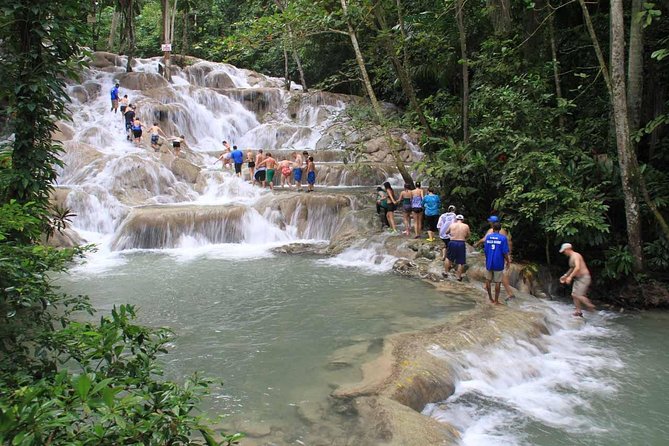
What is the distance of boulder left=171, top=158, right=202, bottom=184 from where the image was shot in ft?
58.4

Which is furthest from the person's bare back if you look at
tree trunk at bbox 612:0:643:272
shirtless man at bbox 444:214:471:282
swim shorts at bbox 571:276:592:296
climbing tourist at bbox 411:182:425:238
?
tree trunk at bbox 612:0:643:272

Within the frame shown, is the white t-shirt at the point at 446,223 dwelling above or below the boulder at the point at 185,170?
below

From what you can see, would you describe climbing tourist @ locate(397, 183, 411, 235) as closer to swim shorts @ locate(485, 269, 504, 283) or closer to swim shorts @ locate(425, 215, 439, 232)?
swim shorts @ locate(425, 215, 439, 232)

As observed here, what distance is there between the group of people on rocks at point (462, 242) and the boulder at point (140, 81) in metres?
16.7

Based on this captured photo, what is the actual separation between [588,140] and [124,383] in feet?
36.9

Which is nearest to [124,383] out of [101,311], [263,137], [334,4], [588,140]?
[101,311]

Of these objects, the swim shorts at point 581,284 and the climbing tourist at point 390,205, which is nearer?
the swim shorts at point 581,284

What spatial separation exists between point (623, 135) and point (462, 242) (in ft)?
11.0

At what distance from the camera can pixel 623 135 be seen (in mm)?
8984

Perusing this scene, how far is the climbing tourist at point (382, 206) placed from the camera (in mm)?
13062

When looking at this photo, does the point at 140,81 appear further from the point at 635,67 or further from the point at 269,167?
the point at 635,67

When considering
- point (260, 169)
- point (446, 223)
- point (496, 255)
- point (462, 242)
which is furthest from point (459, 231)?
point (260, 169)

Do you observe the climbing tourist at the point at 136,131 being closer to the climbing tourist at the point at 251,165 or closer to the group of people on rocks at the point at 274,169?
the group of people on rocks at the point at 274,169

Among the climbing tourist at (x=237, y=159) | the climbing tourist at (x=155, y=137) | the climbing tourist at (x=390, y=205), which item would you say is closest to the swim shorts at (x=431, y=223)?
the climbing tourist at (x=390, y=205)
